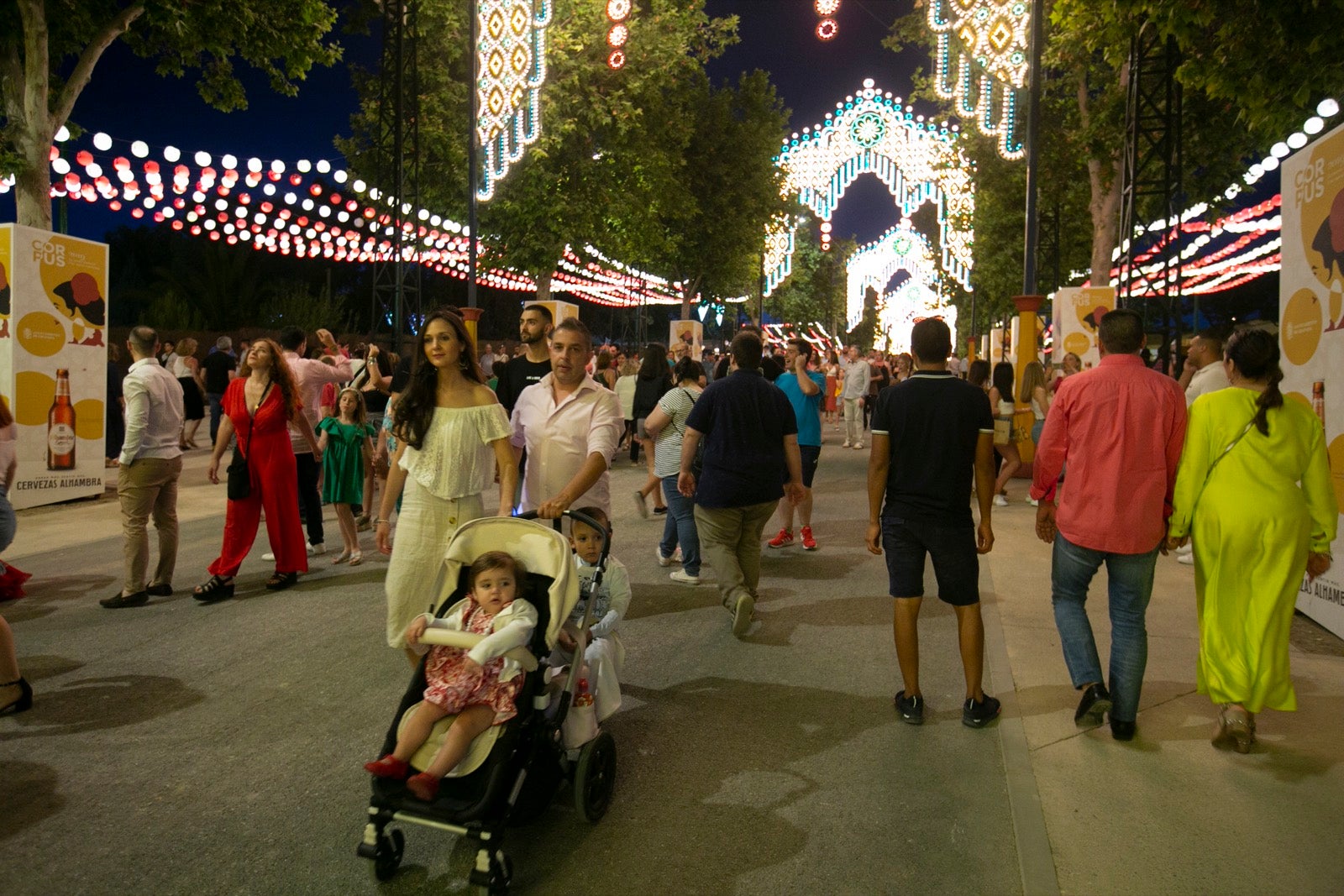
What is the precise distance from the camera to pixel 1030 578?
8523 millimetres

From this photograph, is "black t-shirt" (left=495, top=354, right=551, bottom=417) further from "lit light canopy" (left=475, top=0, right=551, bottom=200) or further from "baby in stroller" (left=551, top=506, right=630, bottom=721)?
"lit light canopy" (left=475, top=0, right=551, bottom=200)

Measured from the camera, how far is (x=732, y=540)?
6.76m

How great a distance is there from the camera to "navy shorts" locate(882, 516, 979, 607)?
16.2ft

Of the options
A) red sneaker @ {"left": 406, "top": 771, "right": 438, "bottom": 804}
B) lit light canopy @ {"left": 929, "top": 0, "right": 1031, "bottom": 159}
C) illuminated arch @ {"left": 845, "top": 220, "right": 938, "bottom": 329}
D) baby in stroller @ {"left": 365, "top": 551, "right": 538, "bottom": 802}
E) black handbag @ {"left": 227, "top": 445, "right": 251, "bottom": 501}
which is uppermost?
illuminated arch @ {"left": 845, "top": 220, "right": 938, "bottom": 329}

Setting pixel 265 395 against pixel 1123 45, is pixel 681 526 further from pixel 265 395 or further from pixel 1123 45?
pixel 1123 45

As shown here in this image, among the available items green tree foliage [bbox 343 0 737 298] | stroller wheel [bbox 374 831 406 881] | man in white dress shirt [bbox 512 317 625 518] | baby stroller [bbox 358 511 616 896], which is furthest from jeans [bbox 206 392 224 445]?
stroller wheel [bbox 374 831 406 881]

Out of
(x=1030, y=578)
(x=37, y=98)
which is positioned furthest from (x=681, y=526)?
(x=37, y=98)

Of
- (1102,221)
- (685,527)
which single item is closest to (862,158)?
(1102,221)

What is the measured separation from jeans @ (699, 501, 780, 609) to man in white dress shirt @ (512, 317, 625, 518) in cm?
145

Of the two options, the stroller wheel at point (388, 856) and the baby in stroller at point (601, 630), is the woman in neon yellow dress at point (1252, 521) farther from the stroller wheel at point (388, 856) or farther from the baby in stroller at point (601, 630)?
the stroller wheel at point (388, 856)

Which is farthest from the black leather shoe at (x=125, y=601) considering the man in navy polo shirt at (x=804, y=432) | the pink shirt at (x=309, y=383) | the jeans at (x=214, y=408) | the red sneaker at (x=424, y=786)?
the jeans at (x=214, y=408)

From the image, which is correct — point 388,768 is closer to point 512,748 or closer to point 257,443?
point 512,748

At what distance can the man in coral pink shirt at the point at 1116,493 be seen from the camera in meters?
4.71

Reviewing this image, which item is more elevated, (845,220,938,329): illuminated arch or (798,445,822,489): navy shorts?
(845,220,938,329): illuminated arch
